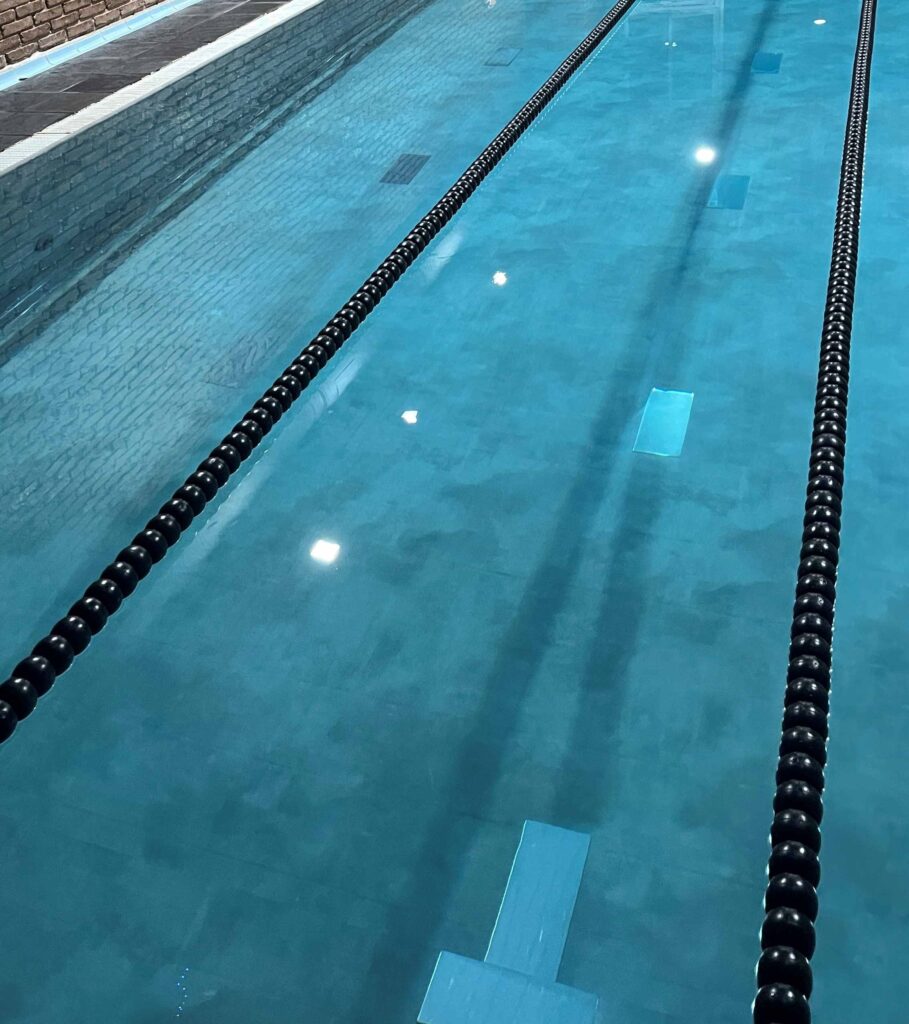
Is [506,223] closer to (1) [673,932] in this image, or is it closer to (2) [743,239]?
(2) [743,239]

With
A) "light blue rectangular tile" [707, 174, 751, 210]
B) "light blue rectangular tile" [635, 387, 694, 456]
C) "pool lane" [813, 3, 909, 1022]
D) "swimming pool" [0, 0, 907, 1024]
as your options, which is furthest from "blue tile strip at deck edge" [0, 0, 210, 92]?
"pool lane" [813, 3, 909, 1022]

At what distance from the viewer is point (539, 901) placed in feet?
4.98

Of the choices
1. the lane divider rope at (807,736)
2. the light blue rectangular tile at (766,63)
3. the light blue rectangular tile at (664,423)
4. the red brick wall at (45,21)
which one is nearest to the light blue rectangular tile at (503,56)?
the light blue rectangular tile at (766,63)

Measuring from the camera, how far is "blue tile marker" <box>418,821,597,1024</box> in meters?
1.40

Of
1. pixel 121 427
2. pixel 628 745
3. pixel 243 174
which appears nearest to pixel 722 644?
pixel 628 745

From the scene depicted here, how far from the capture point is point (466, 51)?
17.2ft

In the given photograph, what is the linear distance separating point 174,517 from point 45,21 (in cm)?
444

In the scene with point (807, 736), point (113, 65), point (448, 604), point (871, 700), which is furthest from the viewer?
point (113, 65)

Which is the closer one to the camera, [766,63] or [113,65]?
[113,65]

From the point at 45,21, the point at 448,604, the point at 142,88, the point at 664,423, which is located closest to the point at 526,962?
the point at 448,604

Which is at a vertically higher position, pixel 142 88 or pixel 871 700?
pixel 142 88

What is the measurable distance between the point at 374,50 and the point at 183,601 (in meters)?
4.42

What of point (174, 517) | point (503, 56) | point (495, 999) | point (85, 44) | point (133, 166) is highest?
point (174, 517)

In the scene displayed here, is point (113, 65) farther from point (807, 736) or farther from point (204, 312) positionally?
point (807, 736)
